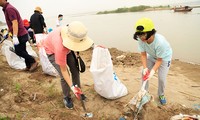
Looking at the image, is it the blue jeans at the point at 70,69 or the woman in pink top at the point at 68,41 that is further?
the blue jeans at the point at 70,69

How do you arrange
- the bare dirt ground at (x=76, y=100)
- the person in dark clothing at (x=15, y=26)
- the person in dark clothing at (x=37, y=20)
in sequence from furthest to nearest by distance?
the person in dark clothing at (x=37, y=20), the person in dark clothing at (x=15, y=26), the bare dirt ground at (x=76, y=100)

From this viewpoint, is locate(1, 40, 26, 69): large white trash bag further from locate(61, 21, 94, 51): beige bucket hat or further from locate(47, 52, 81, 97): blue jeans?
locate(61, 21, 94, 51): beige bucket hat

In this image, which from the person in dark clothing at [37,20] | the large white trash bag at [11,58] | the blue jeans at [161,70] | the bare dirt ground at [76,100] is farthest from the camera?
the person in dark clothing at [37,20]

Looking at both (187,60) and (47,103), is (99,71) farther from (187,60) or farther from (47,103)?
(187,60)

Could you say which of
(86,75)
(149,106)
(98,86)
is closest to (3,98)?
(98,86)

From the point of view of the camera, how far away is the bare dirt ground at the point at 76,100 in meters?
2.70

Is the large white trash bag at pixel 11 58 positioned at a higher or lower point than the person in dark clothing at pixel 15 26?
lower

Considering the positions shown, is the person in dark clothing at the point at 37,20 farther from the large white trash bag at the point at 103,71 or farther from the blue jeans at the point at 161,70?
the blue jeans at the point at 161,70

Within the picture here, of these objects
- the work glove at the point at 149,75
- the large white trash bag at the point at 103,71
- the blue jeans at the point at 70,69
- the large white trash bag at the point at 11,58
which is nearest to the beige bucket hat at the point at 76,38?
the blue jeans at the point at 70,69

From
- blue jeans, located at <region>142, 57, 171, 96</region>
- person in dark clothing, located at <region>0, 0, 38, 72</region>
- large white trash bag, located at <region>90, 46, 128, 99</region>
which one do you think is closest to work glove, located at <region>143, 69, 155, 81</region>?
blue jeans, located at <region>142, 57, 171, 96</region>

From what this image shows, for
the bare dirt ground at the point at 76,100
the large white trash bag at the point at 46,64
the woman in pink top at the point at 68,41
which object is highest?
the woman in pink top at the point at 68,41

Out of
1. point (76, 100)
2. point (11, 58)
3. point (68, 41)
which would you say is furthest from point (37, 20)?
point (68, 41)

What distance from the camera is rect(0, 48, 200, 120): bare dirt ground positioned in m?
2.70

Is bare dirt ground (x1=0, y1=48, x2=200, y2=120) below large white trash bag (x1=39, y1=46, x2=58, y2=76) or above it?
below
